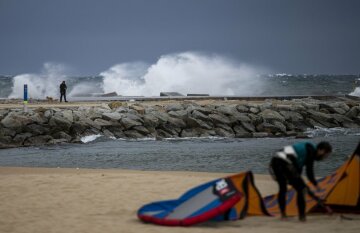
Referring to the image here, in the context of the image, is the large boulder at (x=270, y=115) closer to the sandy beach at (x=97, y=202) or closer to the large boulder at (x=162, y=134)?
the large boulder at (x=162, y=134)

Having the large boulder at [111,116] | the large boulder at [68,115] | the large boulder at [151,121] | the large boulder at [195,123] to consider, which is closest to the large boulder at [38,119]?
the large boulder at [68,115]

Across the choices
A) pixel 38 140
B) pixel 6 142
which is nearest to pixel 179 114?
pixel 38 140

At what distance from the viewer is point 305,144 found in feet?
31.2

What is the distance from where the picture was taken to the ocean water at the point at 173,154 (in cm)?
1952

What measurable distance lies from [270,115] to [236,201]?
2266 centimetres

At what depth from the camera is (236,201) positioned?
385 inches

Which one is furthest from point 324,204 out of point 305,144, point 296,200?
point 305,144

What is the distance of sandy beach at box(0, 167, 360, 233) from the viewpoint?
32.4 ft

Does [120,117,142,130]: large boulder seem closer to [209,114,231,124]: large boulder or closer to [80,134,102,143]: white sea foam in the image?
[80,134,102,143]: white sea foam

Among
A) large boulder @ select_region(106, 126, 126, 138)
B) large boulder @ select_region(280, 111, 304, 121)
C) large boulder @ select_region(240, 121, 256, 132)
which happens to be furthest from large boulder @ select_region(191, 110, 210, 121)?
large boulder @ select_region(280, 111, 304, 121)

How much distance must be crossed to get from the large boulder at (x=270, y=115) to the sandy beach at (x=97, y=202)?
15882mm

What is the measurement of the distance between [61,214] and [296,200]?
414cm

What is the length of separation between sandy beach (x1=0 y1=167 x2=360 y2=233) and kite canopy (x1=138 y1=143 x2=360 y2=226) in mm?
173

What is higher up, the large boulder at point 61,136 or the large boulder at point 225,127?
the large boulder at point 225,127
